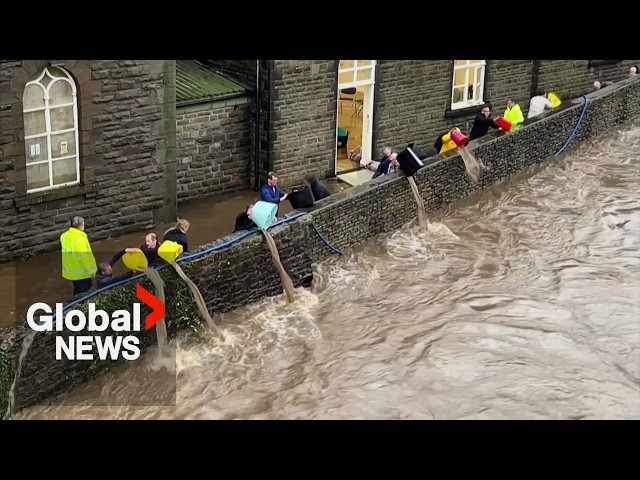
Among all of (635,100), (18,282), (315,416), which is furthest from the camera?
(635,100)

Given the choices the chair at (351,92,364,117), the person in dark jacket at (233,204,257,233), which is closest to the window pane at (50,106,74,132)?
the person in dark jacket at (233,204,257,233)

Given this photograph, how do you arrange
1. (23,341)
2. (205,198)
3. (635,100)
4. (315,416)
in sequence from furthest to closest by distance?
1. (635,100)
2. (205,198)
3. (315,416)
4. (23,341)

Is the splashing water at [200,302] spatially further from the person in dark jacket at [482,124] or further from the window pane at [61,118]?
the person in dark jacket at [482,124]

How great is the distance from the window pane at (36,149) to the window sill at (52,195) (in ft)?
1.62

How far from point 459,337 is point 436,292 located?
4.89 ft

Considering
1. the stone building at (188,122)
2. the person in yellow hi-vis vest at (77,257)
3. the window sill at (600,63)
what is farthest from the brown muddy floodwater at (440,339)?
the window sill at (600,63)

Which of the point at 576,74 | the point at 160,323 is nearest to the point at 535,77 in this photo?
the point at 576,74

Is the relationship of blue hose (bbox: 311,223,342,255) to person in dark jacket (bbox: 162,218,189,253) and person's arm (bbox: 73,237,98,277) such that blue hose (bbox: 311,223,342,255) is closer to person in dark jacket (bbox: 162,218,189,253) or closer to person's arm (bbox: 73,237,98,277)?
person in dark jacket (bbox: 162,218,189,253)

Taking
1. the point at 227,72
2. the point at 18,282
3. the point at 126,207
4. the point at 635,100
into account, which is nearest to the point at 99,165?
the point at 126,207

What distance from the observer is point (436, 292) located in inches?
734

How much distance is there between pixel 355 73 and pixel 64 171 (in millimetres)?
6330

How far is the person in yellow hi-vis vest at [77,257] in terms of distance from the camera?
51.2ft

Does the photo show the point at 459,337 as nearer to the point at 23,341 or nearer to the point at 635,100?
the point at 23,341

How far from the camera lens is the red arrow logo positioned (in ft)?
51.0
